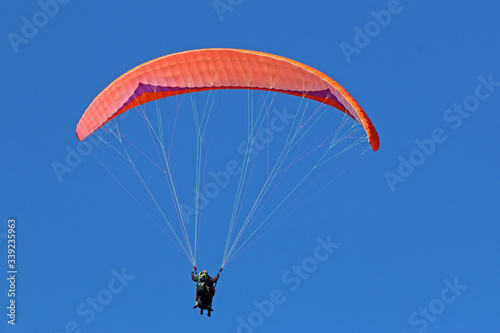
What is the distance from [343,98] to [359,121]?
72 cm

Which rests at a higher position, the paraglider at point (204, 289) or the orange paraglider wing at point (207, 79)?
the orange paraglider wing at point (207, 79)

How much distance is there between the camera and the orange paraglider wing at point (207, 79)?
24.9 metres

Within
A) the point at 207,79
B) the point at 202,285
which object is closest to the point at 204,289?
the point at 202,285

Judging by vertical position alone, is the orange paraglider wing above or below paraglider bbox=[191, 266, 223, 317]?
above

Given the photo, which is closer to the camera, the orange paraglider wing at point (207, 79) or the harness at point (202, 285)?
the harness at point (202, 285)

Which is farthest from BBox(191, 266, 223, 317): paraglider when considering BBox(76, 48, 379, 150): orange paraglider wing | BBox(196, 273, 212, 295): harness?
BBox(76, 48, 379, 150): orange paraglider wing

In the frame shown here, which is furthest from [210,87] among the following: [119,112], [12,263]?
[12,263]

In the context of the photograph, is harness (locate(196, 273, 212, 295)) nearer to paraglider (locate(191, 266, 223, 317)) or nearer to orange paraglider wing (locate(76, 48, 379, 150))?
paraglider (locate(191, 266, 223, 317))

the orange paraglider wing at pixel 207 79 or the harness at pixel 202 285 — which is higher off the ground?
the orange paraglider wing at pixel 207 79

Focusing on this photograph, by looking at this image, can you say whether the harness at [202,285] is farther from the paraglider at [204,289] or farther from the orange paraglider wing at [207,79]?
the orange paraglider wing at [207,79]

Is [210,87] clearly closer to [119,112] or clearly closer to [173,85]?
[173,85]

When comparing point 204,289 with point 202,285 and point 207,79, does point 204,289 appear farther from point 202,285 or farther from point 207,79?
point 207,79

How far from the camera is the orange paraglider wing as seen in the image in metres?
24.9

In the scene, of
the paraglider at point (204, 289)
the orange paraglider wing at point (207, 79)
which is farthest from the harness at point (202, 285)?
the orange paraglider wing at point (207, 79)
